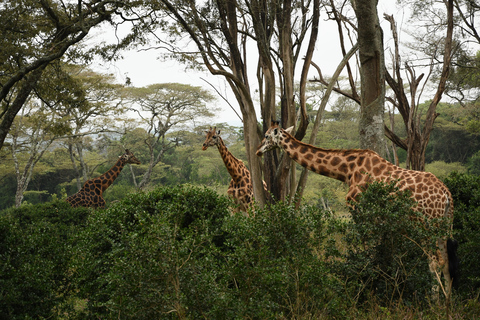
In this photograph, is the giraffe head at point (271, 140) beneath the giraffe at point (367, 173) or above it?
above

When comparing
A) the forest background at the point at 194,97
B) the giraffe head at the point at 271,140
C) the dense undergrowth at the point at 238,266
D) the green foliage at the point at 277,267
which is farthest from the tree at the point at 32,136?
the green foliage at the point at 277,267

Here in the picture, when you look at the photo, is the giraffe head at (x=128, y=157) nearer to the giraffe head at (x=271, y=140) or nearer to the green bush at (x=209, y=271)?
the giraffe head at (x=271, y=140)

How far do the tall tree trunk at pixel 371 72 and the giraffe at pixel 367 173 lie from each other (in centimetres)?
27

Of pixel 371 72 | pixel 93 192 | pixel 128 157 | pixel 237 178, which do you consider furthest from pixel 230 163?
pixel 128 157

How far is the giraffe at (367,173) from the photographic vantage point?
3.97 meters

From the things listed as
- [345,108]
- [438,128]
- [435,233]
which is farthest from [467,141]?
[435,233]

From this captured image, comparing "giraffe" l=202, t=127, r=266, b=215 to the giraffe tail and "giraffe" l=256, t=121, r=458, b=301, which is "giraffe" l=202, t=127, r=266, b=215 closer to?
"giraffe" l=256, t=121, r=458, b=301

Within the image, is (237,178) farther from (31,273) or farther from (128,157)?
(128,157)

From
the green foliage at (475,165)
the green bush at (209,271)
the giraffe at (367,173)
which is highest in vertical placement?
the giraffe at (367,173)

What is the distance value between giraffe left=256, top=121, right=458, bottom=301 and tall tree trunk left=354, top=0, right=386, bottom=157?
0.27 meters

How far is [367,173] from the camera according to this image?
13.1 ft

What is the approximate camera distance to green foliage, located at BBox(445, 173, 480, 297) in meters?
3.85

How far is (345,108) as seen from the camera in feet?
93.8

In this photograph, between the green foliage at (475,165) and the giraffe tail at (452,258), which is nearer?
the giraffe tail at (452,258)
